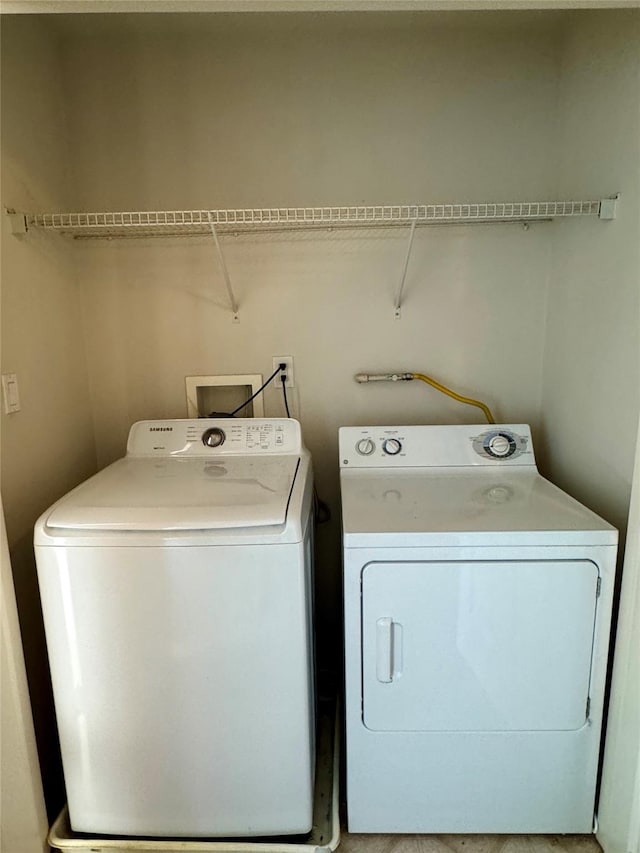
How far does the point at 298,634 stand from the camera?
4.06ft

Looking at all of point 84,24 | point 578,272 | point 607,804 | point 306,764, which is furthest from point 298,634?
point 84,24

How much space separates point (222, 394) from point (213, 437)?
0.31m

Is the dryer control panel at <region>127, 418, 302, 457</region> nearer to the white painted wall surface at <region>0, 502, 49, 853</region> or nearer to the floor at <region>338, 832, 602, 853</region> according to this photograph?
the white painted wall surface at <region>0, 502, 49, 853</region>

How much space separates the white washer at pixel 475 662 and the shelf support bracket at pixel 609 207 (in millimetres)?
848

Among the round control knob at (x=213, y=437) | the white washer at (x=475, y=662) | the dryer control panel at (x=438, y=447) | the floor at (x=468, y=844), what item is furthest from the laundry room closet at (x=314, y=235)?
the floor at (x=468, y=844)

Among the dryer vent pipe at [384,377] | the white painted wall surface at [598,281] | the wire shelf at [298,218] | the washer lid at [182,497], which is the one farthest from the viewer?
the dryer vent pipe at [384,377]

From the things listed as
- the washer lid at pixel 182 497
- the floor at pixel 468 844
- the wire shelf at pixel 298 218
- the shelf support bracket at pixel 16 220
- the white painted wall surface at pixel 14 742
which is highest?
the wire shelf at pixel 298 218

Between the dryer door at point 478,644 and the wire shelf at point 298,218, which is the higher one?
the wire shelf at point 298,218

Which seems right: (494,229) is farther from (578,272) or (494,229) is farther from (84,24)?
(84,24)

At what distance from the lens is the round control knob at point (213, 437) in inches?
69.1

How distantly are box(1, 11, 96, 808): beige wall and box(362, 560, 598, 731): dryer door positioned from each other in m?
1.03

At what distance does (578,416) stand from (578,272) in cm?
49

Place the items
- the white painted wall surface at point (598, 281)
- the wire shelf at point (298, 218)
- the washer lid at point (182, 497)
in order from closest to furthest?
the washer lid at point (182, 497), the white painted wall surface at point (598, 281), the wire shelf at point (298, 218)

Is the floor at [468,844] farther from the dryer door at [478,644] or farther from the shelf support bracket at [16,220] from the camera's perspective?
the shelf support bracket at [16,220]
